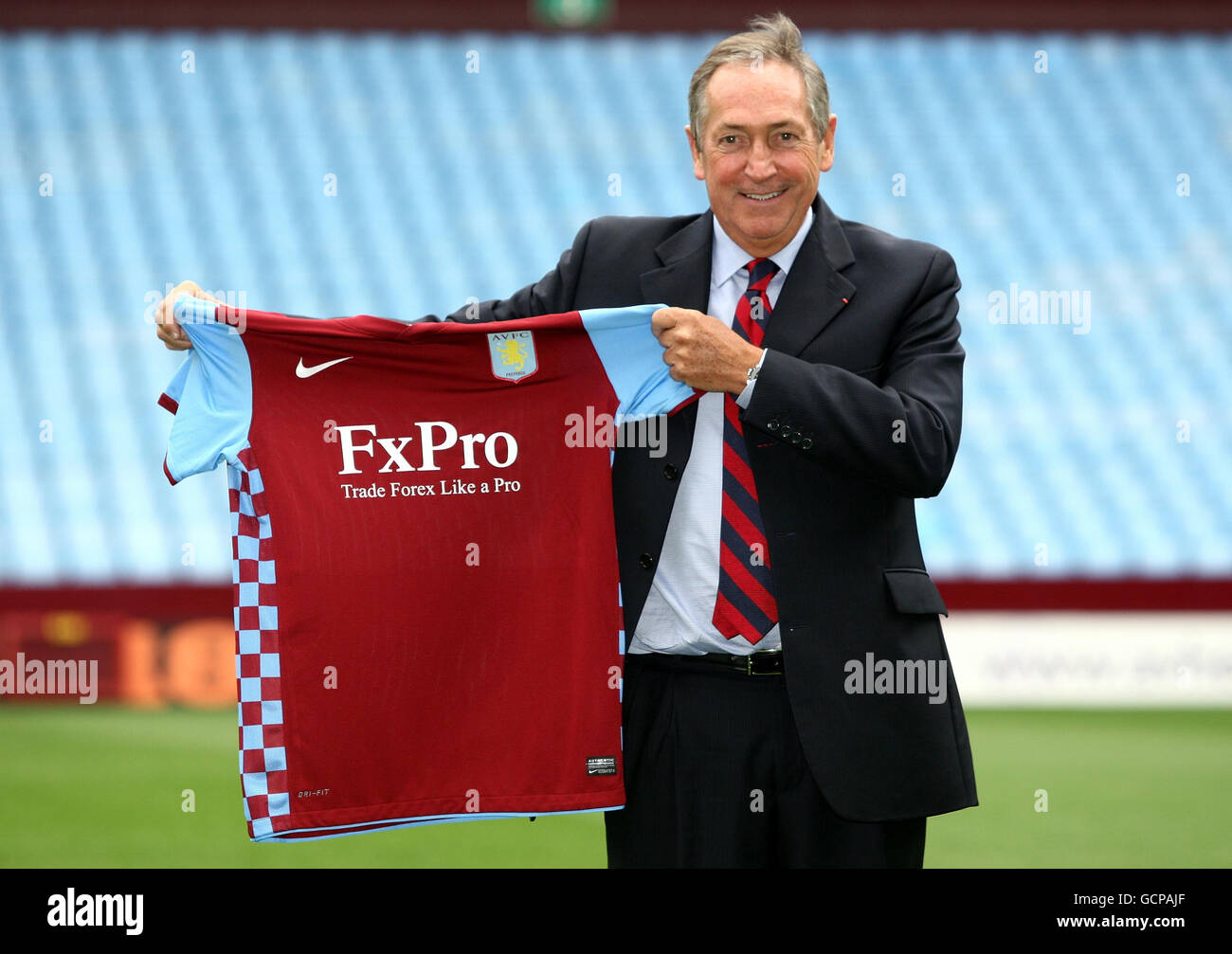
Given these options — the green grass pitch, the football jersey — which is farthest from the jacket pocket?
the green grass pitch

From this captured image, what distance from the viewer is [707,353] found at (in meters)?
1.78

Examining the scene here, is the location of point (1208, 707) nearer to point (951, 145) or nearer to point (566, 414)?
point (951, 145)

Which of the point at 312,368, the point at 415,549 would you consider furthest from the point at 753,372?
the point at 312,368

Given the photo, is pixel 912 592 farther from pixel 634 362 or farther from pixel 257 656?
pixel 257 656

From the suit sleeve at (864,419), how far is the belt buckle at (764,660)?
280 millimetres

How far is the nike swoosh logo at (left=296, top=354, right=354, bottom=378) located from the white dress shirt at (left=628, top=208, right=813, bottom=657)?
1.96 feet

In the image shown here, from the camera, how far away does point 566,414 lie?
204 cm

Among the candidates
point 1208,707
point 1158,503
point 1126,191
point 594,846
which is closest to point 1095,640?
point 1208,707

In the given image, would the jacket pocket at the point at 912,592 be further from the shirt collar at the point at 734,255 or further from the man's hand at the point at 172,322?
the man's hand at the point at 172,322

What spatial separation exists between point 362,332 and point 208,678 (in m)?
5.10

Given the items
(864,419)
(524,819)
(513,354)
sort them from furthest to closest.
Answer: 1. (524,819)
2. (513,354)
3. (864,419)

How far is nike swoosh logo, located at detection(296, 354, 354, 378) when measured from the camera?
2.04m

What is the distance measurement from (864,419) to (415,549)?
76 centimetres

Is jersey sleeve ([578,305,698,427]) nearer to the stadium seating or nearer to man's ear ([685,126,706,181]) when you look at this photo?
man's ear ([685,126,706,181])
